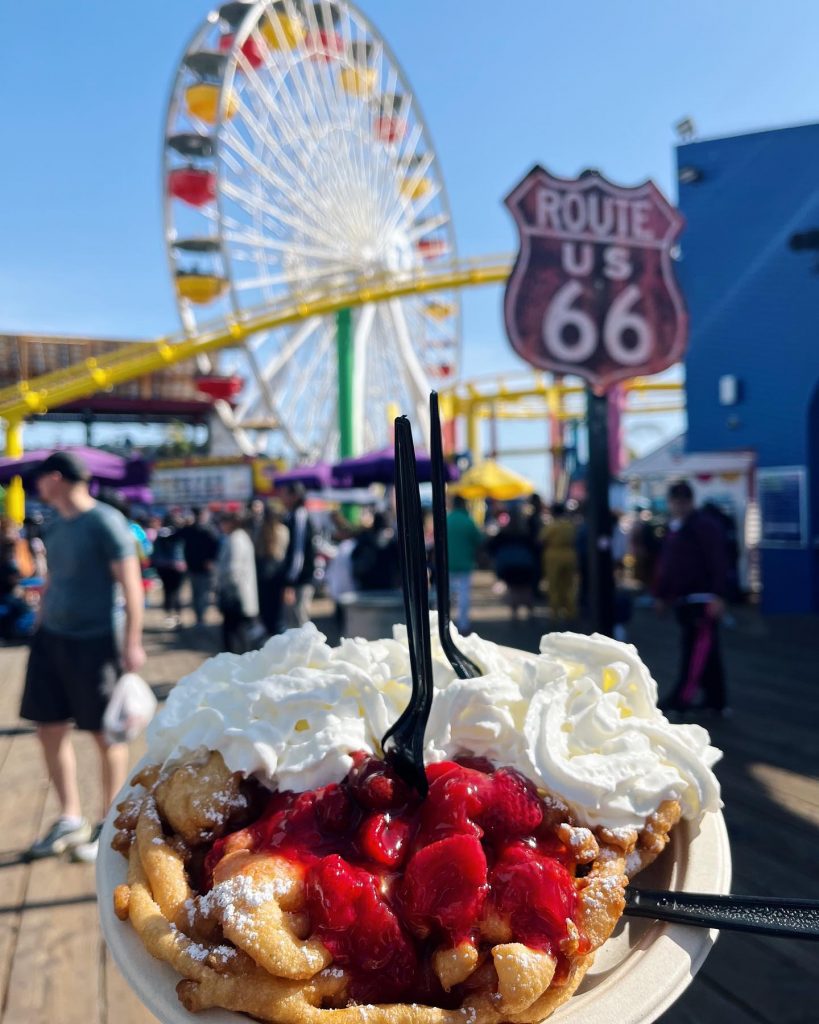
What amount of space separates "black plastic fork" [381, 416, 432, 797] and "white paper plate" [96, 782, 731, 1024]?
1.08 feet

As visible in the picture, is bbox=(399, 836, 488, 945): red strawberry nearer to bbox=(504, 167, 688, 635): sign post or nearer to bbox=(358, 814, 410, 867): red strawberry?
bbox=(358, 814, 410, 867): red strawberry

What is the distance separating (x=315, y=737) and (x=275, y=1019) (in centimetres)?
37

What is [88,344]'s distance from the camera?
32000 millimetres

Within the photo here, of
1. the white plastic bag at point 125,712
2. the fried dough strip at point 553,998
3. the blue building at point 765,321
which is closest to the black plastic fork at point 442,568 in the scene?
the fried dough strip at point 553,998

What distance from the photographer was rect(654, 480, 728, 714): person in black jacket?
4.38m

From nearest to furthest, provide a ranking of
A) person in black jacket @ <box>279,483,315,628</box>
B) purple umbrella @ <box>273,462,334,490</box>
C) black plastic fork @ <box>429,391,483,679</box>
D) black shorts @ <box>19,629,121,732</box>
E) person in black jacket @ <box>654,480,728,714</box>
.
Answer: black plastic fork @ <box>429,391,483,679</box> → black shorts @ <box>19,629,121,732</box> → person in black jacket @ <box>654,480,728,714</box> → person in black jacket @ <box>279,483,315,628</box> → purple umbrella @ <box>273,462,334,490</box>

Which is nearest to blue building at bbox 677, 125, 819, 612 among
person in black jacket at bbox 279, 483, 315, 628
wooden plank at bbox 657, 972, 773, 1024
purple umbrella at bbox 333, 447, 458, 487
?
purple umbrella at bbox 333, 447, 458, 487

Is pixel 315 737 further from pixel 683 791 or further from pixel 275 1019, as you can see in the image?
pixel 683 791

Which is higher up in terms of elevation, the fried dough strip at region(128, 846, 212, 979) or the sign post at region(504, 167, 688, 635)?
the sign post at region(504, 167, 688, 635)

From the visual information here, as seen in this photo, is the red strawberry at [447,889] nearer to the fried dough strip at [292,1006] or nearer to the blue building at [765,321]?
the fried dough strip at [292,1006]

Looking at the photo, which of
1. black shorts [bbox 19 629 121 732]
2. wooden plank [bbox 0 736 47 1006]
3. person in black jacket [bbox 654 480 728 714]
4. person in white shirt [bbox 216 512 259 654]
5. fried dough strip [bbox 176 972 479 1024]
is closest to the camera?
fried dough strip [bbox 176 972 479 1024]

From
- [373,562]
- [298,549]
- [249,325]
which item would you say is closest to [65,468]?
[298,549]

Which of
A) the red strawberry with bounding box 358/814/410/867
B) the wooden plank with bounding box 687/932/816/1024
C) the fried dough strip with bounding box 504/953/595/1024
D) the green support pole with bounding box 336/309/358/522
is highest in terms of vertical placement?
the green support pole with bounding box 336/309/358/522

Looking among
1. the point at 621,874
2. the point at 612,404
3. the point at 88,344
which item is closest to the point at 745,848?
the point at 621,874
